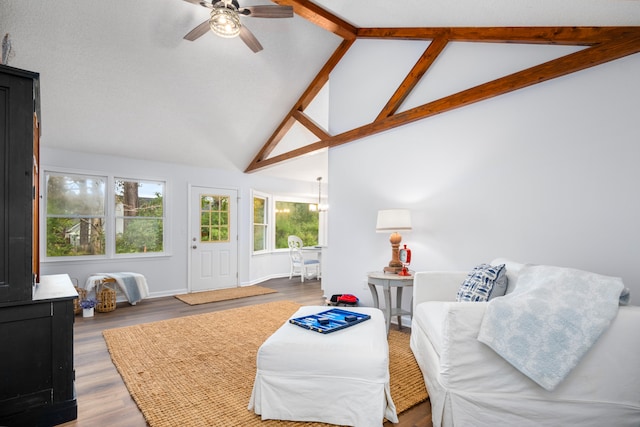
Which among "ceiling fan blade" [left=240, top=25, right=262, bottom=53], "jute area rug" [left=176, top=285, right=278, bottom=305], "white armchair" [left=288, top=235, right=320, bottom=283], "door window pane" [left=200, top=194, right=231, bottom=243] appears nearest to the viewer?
"ceiling fan blade" [left=240, top=25, right=262, bottom=53]

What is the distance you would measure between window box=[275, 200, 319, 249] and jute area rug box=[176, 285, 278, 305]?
5.92 feet

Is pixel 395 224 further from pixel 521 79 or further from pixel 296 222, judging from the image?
pixel 296 222

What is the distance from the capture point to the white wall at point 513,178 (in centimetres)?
243

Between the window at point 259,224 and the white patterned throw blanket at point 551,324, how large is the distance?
5686mm

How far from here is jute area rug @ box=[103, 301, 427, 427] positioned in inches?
76.7

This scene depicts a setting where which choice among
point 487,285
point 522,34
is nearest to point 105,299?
point 487,285

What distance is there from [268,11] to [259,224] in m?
4.75

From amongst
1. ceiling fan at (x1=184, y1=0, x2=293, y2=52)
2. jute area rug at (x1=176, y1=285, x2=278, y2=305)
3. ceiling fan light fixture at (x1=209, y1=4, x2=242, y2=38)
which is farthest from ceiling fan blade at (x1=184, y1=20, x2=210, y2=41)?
jute area rug at (x1=176, y1=285, x2=278, y2=305)

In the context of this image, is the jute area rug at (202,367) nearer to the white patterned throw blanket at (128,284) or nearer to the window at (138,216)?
the white patterned throw blanket at (128,284)

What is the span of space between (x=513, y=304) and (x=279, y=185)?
19.4 ft

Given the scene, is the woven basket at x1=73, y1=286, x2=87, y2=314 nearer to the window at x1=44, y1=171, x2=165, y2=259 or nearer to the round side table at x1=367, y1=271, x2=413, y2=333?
the window at x1=44, y1=171, x2=165, y2=259

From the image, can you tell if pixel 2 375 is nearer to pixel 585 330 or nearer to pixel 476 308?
pixel 476 308

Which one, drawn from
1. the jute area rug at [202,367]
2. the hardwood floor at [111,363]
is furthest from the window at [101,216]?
the jute area rug at [202,367]

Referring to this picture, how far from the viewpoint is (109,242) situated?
16.3ft
